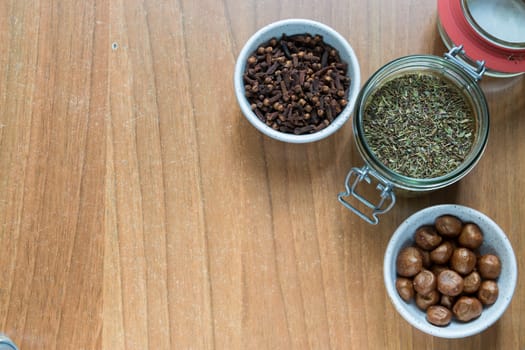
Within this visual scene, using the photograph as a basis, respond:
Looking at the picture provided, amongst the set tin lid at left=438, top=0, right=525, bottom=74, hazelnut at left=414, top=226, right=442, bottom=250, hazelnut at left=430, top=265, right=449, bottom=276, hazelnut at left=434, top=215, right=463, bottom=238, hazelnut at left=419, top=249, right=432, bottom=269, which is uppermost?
tin lid at left=438, top=0, right=525, bottom=74

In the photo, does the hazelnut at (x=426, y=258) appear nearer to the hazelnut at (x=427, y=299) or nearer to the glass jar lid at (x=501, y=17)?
the hazelnut at (x=427, y=299)

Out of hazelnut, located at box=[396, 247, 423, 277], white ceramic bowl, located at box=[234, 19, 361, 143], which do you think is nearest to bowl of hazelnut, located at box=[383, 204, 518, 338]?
hazelnut, located at box=[396, 247, 423, 277]

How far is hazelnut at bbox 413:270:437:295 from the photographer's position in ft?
2.76

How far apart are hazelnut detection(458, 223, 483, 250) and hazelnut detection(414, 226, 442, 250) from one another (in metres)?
0.03

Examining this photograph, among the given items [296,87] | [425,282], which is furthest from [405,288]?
[296,87]

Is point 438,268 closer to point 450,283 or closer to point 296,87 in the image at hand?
point 450,283

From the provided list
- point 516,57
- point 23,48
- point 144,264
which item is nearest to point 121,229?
point 144,264

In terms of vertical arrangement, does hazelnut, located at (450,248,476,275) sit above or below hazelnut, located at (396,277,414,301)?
above

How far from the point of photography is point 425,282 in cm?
84

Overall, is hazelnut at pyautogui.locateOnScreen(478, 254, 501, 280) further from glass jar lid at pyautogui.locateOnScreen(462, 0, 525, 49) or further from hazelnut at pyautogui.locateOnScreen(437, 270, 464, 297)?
glass jar lid at pyautogui.locateOnScreen(462, 0, 525, 49)

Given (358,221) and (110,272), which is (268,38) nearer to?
(358,221)

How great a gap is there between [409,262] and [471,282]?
0.27ft

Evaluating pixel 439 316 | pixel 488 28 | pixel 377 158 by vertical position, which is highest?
pixel 488 28

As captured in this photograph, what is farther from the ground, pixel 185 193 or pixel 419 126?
pixel 419 126
